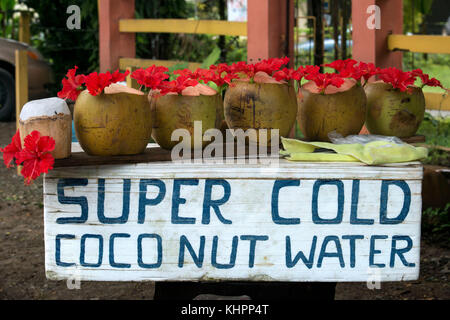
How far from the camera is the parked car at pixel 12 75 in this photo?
7.21 meters

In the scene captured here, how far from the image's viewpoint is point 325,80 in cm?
163

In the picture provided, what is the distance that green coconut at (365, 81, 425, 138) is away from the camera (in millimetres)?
1767

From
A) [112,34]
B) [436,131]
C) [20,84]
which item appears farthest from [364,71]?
[436,131]

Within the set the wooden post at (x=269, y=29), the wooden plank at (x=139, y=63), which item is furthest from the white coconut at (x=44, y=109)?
the wooden plank at (x=139, y=63)

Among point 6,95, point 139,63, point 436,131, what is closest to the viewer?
point 139,63

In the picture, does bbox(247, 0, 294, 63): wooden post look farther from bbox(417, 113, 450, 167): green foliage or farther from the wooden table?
bbox(417, 113, 450, 167): green foliage

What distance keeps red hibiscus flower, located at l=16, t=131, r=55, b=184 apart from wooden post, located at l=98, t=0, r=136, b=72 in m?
2.46

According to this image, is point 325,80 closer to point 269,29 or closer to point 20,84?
point 269,29

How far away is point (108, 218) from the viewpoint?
1480 mm

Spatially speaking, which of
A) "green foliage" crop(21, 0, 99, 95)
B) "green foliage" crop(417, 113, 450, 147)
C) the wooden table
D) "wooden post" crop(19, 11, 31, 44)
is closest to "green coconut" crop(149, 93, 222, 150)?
the wooden table

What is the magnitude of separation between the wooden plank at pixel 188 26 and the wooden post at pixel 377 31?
74 cm

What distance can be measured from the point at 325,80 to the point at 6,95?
639 centimetres

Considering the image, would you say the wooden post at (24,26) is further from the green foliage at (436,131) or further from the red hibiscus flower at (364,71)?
the red hibiscus flower at (364,71)

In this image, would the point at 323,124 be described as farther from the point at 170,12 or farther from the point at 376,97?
the point at 170,12
